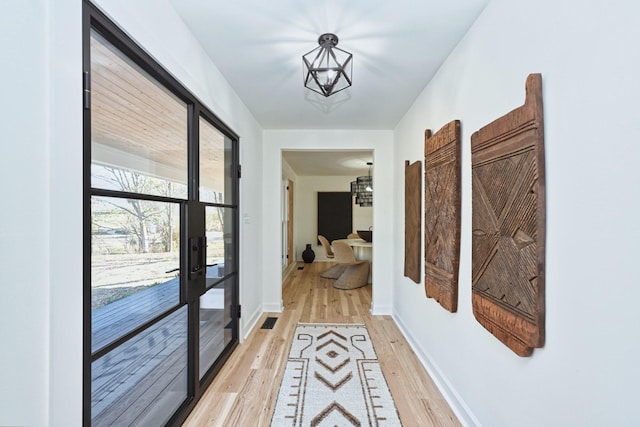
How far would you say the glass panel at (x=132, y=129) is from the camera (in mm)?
1159

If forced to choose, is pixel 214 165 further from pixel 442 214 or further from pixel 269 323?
pixel 269 323

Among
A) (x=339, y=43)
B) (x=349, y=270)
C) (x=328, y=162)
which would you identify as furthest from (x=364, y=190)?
(x=339, y=43)

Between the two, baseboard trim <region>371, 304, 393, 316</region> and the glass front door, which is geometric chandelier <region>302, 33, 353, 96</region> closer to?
the glass front door

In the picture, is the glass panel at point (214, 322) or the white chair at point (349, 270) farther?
the white chair at point (349, 270)

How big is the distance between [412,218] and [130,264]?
2.35 metres

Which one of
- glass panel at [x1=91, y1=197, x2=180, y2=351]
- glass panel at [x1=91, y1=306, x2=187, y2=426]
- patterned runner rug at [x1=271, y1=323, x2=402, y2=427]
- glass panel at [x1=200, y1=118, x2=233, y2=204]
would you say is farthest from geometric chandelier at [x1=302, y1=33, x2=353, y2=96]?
patterned runner rug at [x1=271, y1=323, x2=402, y2=427]

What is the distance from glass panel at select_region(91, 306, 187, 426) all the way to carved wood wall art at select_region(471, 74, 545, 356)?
5.75 feet

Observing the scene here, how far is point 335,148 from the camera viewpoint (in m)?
3.66
